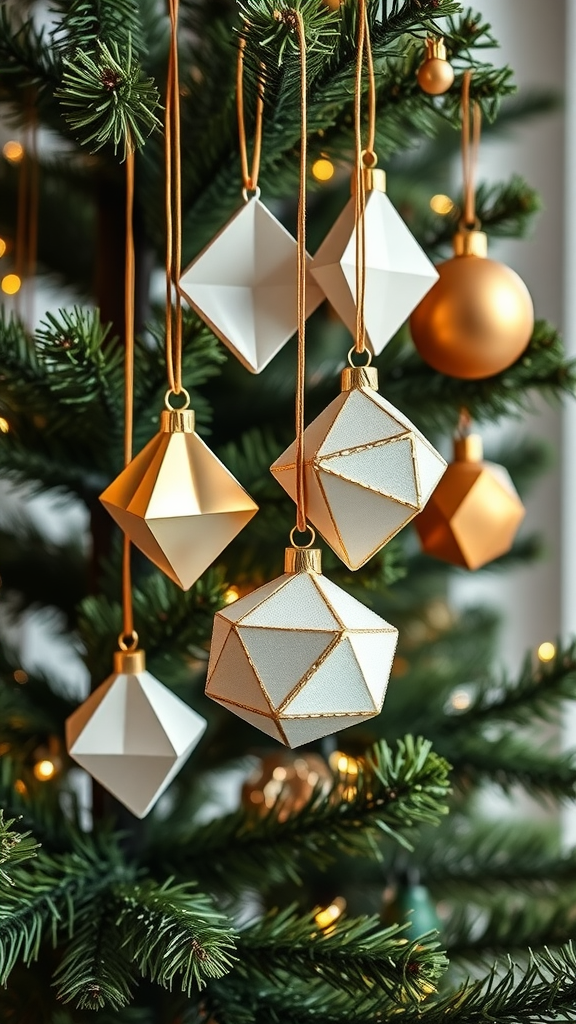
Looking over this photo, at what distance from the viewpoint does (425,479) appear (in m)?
0.37

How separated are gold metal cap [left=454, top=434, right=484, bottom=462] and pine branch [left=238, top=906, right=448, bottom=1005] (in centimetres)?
27

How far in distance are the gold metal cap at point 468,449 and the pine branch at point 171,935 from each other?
289mm

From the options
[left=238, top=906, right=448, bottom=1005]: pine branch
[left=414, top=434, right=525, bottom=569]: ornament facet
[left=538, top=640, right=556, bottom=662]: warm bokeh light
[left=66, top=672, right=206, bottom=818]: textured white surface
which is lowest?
[left=238, top=906, right=448, bottom=1005]: pine branch

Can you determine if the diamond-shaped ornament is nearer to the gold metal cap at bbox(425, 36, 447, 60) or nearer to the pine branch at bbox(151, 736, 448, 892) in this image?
the gold metal cap at bbox(425, 36, 447, 60)

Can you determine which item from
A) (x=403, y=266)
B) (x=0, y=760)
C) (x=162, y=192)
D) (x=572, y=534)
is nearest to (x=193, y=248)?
(x=162, y=192)

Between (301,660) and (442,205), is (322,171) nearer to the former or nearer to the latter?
(442,205)

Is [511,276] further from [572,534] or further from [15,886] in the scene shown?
[572,534]

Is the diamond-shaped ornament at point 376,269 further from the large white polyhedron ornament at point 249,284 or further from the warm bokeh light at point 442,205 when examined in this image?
the warm bokeh light at point 442,205

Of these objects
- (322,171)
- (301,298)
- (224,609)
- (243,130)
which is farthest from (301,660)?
Answer: (322,171)

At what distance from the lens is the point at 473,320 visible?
0.48 meters

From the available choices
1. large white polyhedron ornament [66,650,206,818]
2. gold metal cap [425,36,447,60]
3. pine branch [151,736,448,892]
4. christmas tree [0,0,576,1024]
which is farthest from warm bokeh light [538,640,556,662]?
gold metal cap [425,36,447,60]

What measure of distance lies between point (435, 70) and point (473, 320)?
12 centimetres

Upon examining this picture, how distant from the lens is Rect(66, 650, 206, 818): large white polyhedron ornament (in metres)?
0.44

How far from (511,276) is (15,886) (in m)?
0.39
